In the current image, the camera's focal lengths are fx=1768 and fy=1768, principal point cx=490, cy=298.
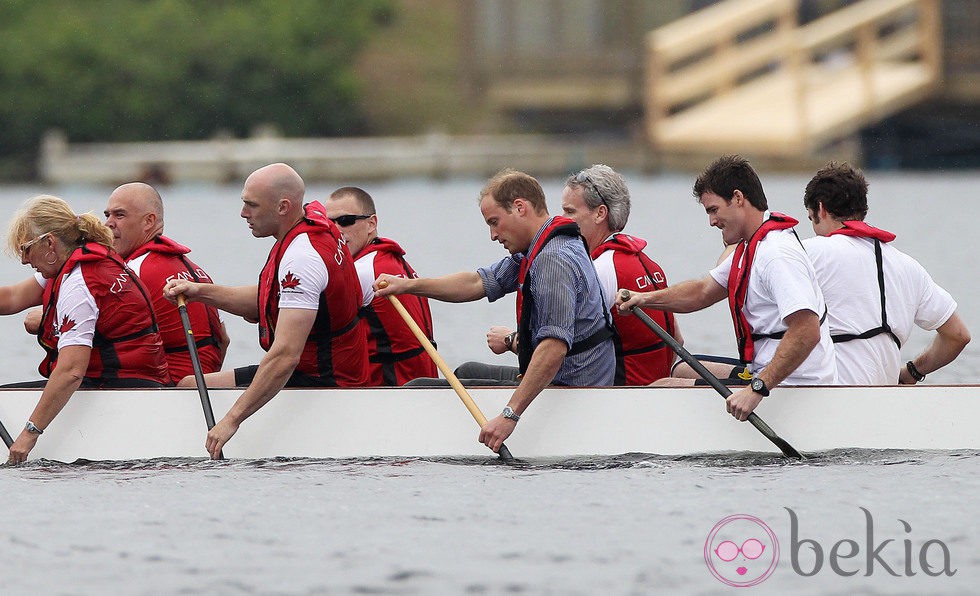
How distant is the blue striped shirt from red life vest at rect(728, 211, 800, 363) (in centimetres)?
59

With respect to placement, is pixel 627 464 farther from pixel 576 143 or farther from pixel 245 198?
pixel 576 143

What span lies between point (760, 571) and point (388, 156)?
30957 mm

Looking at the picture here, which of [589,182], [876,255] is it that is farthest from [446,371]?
[876,255]

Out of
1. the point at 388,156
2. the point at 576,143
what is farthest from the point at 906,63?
the point at 388,156

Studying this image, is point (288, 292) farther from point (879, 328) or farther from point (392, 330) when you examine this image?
point (879, 328)

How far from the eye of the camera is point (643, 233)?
26328 mm

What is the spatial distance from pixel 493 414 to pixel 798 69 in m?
23.4

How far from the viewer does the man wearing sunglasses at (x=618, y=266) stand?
8.03 metres

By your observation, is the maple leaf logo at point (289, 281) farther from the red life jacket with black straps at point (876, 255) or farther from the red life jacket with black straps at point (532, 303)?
the red life jacket with black straps at point (876, 255)

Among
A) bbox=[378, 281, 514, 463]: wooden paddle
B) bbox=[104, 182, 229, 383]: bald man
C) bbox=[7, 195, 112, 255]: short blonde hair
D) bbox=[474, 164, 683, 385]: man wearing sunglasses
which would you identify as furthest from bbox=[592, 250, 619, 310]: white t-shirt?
bbox=[7, 195, 112, 255]: short blonde hair

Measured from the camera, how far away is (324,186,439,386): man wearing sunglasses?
8703mm

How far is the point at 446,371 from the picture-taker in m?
8.05

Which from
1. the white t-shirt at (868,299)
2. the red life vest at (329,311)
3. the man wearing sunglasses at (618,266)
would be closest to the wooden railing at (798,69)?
the man wearing sunglasses at (618,266)

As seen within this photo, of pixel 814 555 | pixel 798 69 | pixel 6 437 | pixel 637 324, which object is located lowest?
pixel 814 555
